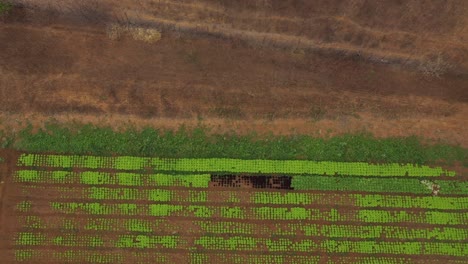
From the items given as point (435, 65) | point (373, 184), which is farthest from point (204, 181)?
point (435, 65)

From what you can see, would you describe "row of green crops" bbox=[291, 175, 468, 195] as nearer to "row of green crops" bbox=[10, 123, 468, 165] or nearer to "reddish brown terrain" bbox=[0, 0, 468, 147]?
"row of green crops" bbox=[10, 123, 468, 165]

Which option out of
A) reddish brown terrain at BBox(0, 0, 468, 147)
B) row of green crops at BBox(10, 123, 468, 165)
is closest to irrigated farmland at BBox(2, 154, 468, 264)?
row of green crops at BBox(10, 123, 468, 165)

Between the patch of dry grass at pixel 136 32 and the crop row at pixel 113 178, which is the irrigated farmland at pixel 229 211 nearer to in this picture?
the crop row at pixel 113 178

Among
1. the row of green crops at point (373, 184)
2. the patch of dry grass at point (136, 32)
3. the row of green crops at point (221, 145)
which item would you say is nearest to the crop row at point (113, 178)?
the row of green crops at point (221, 145)

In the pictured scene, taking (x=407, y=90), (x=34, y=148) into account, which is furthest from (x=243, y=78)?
(x=34, y=148)

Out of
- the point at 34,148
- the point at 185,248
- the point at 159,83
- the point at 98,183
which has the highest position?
the point at 159,83

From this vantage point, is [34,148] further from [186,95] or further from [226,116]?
[226,116]

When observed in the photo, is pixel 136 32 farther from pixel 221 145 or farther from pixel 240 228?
pixel 240 228
